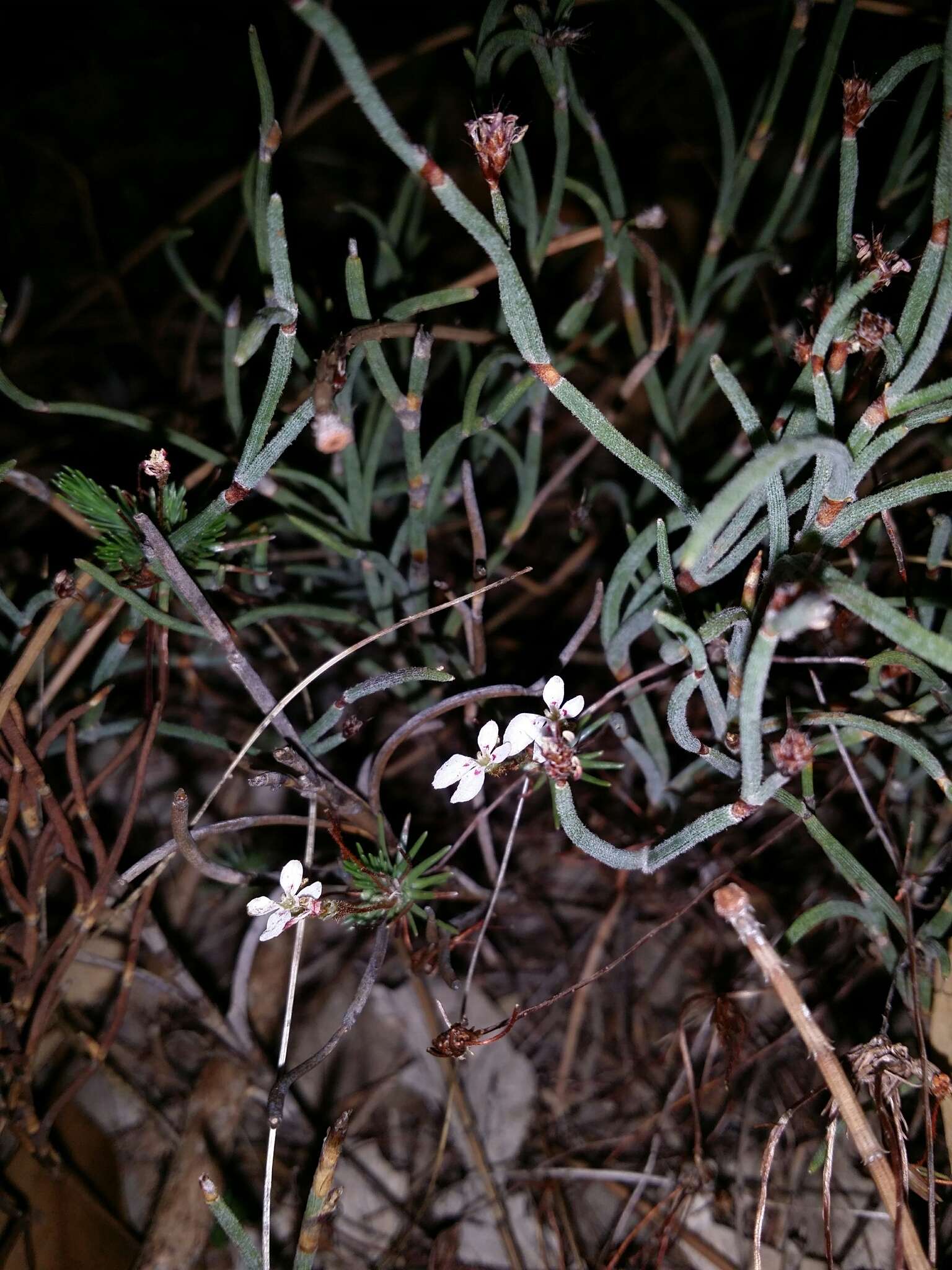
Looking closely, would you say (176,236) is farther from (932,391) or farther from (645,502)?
(932,391)

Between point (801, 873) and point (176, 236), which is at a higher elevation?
point (176, 236)

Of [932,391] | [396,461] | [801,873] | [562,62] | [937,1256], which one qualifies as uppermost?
[562,62]

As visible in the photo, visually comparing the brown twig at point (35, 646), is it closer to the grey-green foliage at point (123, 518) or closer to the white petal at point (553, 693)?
the grey-green foliage at point (123, 518)

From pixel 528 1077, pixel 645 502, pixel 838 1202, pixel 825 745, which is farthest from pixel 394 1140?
pixel 645 502

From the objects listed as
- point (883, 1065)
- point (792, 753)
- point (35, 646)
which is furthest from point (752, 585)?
point (35, 646)

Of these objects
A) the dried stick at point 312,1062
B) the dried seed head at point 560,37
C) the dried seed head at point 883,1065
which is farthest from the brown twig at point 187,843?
the dried seed head at point 560,37

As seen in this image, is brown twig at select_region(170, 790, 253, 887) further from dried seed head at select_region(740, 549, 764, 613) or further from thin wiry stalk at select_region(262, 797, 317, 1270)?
dried seed head at select_region(740, 549, 764, 613)

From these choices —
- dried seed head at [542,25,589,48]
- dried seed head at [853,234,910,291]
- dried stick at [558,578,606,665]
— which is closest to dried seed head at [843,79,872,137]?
dried seed head at [853,234,910,291]
